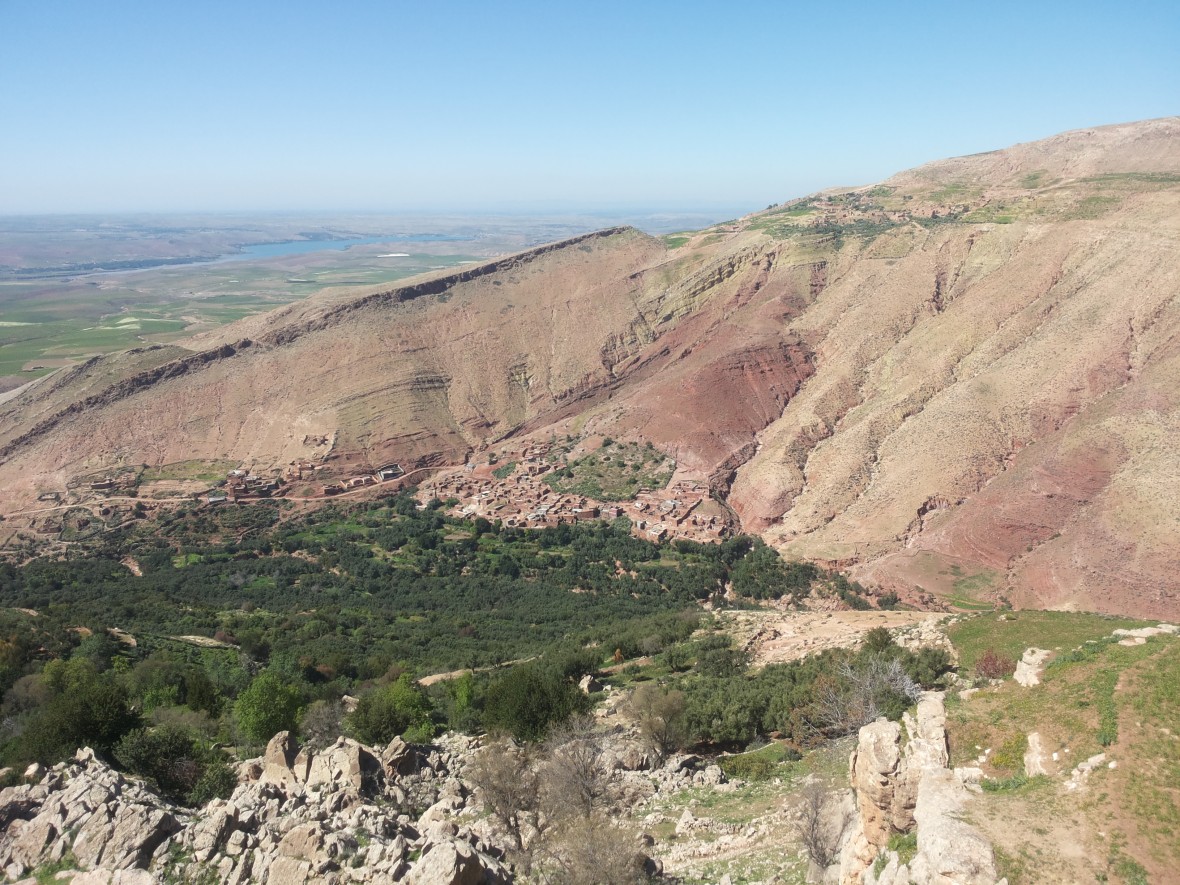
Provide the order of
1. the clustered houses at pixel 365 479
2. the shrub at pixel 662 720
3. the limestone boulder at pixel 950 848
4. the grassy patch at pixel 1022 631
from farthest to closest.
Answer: the clustered houses at pixel 365 479, the shrub at pixel 662 720, the grassy patch at pixel 1022 631, the limestone boulder at pixel 950 848

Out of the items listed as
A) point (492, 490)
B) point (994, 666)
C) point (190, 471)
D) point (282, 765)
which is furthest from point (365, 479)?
point (994, 666)

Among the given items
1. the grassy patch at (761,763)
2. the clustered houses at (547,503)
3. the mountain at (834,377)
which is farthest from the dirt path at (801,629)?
the clustered houses at (547,503)

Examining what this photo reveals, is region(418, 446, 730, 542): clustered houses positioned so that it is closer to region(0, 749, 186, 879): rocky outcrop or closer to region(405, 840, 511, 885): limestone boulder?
region(405, 840, 511, 885): limestone boulder

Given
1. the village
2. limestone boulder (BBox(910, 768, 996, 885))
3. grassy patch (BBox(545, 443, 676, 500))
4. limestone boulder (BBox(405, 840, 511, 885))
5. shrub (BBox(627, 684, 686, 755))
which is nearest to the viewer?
limestone boulder (BBox(910, 768, 996, 885))

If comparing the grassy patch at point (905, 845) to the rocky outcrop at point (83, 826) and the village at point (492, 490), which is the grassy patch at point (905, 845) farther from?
the village at point (492, 490)

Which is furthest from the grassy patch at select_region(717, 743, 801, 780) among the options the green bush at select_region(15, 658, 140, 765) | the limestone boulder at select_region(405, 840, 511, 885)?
the green bush at select_region(15, 658, 140, 765)

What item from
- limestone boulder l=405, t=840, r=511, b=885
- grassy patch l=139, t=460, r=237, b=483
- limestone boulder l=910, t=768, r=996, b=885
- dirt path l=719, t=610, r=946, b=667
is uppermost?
limestone boulder l=910, t=768, r=996, b=885

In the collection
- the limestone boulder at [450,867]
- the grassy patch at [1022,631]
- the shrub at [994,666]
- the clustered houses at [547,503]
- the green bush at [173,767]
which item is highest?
the limestone boulder at [450,867]

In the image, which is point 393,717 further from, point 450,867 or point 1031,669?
point 1031,669
